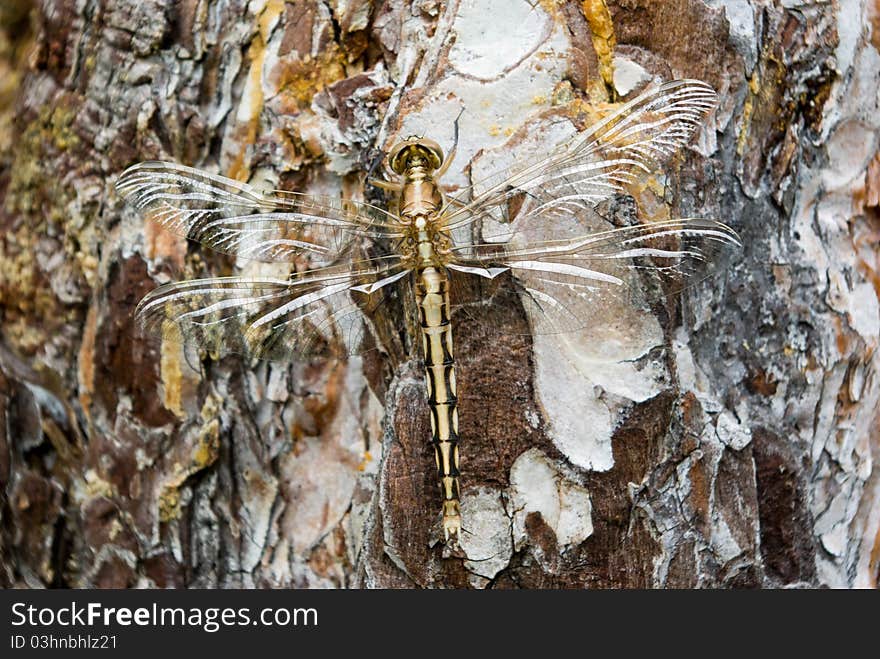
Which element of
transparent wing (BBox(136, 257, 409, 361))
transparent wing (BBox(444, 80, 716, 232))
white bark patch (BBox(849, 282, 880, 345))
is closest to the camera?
transparent wing (BBox(444, 80, 716, 232))

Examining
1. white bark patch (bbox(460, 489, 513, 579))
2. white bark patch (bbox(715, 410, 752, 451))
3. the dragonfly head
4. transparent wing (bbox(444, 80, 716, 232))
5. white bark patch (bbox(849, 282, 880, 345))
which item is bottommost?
white bark patch (bbox(460, 489, 513, 579))

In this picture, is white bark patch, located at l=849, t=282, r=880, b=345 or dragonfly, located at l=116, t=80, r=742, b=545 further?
white bark patch, located at l=849, t=282, r=880, b=345

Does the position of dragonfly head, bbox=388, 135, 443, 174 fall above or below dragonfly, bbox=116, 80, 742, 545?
above

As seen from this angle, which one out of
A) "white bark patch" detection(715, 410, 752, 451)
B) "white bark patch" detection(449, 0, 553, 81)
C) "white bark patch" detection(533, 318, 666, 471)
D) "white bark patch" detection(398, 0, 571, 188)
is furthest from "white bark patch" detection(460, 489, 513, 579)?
"white bark patch" detection(449, 0, 553, 81)

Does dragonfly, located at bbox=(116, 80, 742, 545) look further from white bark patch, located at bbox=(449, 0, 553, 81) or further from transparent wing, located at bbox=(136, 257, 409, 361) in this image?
white bark patch, located at bbox=(449, 0, 553, 81)

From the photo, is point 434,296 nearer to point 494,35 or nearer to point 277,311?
point 277,311

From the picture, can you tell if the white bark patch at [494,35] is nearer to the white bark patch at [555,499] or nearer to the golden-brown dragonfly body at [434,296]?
the golden-brown dragonfly body at [434,296]

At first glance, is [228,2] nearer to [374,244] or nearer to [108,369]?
[374,244]

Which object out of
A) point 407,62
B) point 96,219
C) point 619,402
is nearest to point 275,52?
point 407,62
